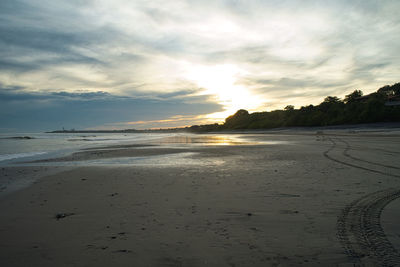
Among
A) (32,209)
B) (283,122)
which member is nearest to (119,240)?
(32,209)

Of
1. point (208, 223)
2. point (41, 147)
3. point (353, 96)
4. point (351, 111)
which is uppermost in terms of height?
point (353, 96)

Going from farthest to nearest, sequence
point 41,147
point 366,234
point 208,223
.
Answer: point 41,147 → point 208,223 → point 366,234

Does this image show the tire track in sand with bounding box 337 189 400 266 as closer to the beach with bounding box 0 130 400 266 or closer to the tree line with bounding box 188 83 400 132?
the beach with bounding box 0 130 400 266

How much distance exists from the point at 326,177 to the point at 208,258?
225 inches

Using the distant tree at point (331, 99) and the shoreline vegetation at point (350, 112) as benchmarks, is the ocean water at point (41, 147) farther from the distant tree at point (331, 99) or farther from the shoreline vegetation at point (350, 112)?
the distant tree at point (331, 99)

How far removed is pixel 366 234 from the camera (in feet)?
10.8

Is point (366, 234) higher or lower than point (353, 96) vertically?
lower

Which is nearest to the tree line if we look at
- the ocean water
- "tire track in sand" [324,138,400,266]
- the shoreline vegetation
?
the shoreline vegetation

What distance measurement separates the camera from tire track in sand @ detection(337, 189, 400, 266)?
2.72m

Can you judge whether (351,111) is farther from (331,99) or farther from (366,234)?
(366,234)

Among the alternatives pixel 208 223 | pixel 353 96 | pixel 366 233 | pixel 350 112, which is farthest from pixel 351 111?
pixel 208 223

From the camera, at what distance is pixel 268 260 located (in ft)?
9.21

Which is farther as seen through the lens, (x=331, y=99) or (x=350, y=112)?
(x=331, y=99)

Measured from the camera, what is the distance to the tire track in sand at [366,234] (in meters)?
2.72
